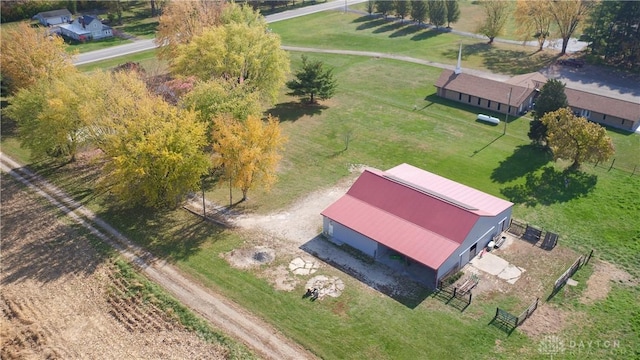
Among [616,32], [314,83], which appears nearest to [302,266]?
[314,83]

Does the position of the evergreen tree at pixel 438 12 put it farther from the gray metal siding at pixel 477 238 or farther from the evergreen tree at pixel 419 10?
the gray metal siding at pixel 477 238

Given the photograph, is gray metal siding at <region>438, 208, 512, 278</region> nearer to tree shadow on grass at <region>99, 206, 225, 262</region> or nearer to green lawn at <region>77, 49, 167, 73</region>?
tree shadow on grass at <region>99, 206, 225, 262</region>

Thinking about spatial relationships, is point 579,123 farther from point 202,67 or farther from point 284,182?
point 202,67

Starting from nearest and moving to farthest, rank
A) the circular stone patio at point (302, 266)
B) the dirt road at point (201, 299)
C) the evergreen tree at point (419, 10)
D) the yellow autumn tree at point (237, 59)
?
1. the dirt road at point (201, 299)
2. the circular stone patio at point (302, 266)
3. the yellow autumn tree at point (237, 59)
4. the evergreen tree at point (419, 10)

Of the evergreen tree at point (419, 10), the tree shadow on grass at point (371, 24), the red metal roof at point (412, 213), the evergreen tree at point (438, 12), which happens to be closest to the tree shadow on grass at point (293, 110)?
the red metal roof at point (412, 213)

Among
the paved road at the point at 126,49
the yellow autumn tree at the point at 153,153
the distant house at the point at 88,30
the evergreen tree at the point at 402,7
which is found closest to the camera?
the yellow autumn tree at the point at 153,153

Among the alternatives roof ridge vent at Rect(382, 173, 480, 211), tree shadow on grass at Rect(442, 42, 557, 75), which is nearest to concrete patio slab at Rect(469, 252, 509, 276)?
roof ridge vent at Rect(382, 173, 480, 211)

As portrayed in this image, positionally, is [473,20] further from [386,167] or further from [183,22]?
[386,167]

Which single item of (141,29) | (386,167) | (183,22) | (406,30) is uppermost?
(183,22)
